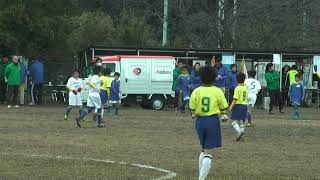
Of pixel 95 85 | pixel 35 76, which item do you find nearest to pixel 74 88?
pixel 95 85

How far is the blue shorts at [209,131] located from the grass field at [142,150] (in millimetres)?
691

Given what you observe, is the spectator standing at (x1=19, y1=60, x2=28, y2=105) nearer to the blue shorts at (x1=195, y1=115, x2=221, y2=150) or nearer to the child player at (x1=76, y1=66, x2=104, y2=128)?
the child player at (x1=76, y1=66, x2=104, y2=128)

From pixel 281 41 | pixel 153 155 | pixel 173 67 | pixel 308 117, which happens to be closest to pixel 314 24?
pixel 281 41

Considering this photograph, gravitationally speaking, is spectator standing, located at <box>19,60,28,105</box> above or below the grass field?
above

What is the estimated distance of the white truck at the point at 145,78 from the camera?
101 ft

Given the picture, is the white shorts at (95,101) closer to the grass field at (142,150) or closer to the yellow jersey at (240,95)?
the grass field at (142,150)

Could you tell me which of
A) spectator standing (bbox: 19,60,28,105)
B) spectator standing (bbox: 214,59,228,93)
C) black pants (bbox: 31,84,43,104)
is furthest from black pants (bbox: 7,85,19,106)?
spectator standing (bbox: 214,59,228,93)

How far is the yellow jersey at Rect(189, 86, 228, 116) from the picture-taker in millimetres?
10547

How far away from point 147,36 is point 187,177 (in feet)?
129

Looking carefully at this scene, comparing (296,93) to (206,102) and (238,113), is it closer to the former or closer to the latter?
(238,113)

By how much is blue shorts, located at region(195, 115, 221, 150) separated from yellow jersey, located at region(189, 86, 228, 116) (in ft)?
0.29

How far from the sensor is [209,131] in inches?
414

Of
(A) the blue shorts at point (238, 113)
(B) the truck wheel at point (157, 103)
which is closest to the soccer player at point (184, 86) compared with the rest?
(B) the truck wheel at point (157, 103)

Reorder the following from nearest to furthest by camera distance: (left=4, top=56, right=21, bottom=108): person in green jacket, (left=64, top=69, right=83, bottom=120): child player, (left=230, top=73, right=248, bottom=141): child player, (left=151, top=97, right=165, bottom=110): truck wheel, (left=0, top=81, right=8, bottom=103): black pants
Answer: (left=230, top=73, right=248, bottom=141): child player, (left=64, top=69, right=83, bottom=120): child player, (left=4, top=56, right=21, bottom=108): person in green jacket, (left=0, top=81, right=8, bottom=103): black pants, (left=151, top=97, right=165, bottom=110): truck wheel
